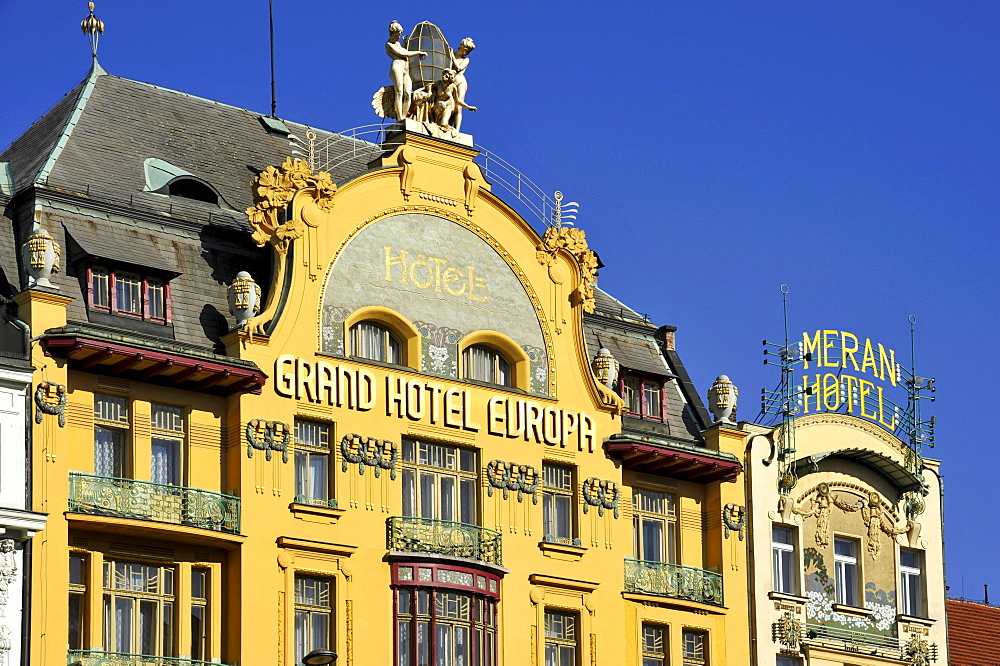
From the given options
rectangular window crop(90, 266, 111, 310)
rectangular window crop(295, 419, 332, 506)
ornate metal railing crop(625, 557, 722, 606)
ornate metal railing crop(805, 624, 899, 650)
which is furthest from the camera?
ornate metal railing crop(805, 624, 899, 650)

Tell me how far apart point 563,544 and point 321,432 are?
6.95 metres

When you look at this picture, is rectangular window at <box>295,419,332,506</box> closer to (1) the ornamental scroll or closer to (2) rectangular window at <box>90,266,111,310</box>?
(1) the ornamental scroll

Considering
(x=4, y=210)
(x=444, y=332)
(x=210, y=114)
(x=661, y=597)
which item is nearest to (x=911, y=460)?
(x=661, y=597)

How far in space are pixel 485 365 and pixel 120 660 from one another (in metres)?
13.1

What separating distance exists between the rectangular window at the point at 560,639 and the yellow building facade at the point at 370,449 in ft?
0.22

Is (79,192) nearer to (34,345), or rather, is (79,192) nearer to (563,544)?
(34,345)

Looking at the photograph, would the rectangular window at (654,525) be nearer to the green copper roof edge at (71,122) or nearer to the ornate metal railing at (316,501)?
the ornate metal railing at (316,501)

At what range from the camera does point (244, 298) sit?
59.9 meters

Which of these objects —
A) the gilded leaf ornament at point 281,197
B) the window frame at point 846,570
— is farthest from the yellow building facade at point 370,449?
the window frame at point 846,570

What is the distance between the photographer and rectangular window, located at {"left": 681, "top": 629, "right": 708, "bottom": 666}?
214 ft

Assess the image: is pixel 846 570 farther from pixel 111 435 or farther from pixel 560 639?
pixel 111 435

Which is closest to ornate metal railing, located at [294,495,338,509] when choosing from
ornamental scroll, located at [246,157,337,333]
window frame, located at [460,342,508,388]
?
ornamental scroll, located at [246,157,337,333]

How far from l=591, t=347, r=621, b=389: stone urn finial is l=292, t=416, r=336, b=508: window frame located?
8391mm

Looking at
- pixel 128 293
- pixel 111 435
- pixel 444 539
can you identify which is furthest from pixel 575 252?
pixel 111 435
